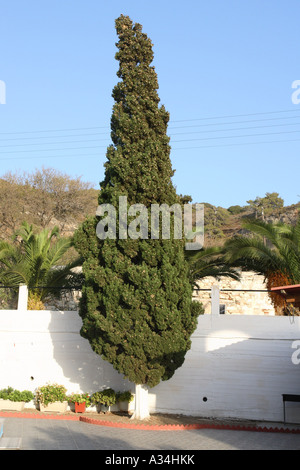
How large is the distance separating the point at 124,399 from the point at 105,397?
1.79ft

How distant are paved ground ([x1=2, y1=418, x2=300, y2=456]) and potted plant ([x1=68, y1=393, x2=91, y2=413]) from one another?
169 centimetres

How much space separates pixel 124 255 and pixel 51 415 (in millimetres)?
4906

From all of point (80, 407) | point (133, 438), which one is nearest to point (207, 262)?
point (80, 407)

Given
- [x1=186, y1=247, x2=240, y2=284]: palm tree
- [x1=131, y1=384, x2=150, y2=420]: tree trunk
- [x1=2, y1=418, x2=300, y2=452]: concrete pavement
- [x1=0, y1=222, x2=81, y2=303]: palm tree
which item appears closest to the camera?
[x1=2, y1=418, x2=300, y2=452]: concrete pavement

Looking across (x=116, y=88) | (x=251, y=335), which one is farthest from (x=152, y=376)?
(x=116, y=88)

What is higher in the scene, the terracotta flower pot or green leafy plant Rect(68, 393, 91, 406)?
green leafy plant Rect(68, 393, 91, 406)

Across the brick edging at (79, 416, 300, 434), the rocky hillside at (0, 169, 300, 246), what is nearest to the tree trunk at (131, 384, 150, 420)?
the brick edging at (79, 416, 300, 434)

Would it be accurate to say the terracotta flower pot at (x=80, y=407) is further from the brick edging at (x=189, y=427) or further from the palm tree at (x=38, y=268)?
the palm tree at (x=38, y=268)

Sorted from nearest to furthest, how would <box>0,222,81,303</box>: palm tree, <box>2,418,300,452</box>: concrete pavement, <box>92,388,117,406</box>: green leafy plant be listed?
<box>2,418,300,452</box>: concrete pavement < <box>92,388,117,406</box>: green leafy plant < <box>0,222,81,303</box>: palm tree

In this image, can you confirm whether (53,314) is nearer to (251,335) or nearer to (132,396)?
(132,396)

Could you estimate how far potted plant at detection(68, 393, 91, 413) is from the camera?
1506 centimetres

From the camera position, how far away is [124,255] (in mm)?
13867

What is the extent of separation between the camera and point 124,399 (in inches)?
591

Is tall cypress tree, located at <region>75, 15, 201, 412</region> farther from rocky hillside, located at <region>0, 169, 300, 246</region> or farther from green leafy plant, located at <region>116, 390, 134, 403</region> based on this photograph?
rocky hillside, located at <region>0, 169, 300, 246</region>
